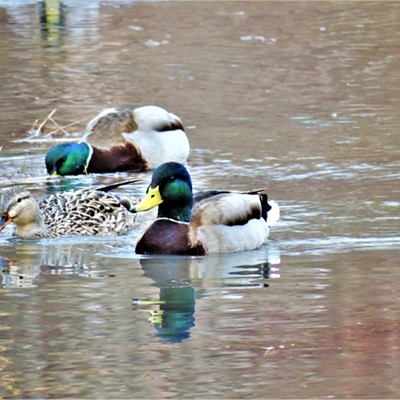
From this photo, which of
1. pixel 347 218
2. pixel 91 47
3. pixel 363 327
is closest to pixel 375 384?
pixel 363 327

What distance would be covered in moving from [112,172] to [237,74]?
4093mm

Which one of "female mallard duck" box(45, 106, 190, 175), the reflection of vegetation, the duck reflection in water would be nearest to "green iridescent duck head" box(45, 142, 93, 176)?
"female mallard duck" box(45, 106, 190, 175)

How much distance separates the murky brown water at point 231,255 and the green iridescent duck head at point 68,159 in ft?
0.37

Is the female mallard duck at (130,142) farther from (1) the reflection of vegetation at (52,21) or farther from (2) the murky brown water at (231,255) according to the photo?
(1) the reflection of vegetation at (52,21)

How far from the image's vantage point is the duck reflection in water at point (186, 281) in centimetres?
811

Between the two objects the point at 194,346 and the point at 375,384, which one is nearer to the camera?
the point at 375,384

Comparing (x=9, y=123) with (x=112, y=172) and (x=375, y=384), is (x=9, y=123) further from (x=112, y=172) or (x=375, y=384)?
(x=375, y=384)

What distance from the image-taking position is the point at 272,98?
16297 mm

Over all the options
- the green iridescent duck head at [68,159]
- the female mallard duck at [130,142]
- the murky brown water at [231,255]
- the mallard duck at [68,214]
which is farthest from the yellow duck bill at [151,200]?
the female mallard duck at [130,142]

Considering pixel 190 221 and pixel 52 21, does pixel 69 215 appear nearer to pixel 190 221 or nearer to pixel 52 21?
pixel 190 221

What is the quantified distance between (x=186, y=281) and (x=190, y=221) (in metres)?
0.97

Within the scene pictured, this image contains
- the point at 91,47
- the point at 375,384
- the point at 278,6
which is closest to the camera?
the point at 375,384

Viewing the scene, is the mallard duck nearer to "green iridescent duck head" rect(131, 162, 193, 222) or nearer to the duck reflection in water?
"green iridescent duck head" rect(131, 162, 193, 222)

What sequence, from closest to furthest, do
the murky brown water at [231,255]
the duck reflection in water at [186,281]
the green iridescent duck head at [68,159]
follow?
the murky brown water at [231,255] → the duck reflection in water at [186,281] → the green iridescent duck head at [68,159]
